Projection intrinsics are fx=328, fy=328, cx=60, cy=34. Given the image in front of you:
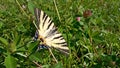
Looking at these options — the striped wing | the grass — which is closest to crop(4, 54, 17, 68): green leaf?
the grass

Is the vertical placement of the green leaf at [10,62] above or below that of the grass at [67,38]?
below

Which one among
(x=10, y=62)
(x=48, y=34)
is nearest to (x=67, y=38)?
(x=48, y=34)

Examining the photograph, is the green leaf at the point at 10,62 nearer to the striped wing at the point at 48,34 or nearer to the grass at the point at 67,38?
the grass at the point at 67,38

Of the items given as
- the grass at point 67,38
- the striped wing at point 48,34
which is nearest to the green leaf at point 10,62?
the grass at point 67,38

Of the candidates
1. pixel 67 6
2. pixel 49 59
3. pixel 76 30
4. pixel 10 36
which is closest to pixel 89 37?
→ pixel 76 30

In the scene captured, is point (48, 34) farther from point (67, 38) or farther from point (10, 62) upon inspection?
point (67, 38)

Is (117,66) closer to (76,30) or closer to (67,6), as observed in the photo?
(76,30)
